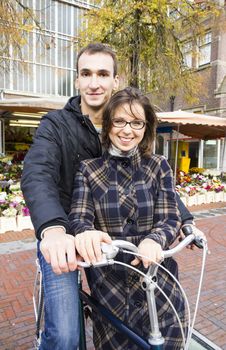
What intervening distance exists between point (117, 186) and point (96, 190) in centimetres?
11

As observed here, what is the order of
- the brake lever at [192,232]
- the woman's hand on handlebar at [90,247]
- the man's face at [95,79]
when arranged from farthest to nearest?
1. the man's face at [95,79]
2. the brake lever at [192,232]
3. the woman's hand on handlebar at [90,247]

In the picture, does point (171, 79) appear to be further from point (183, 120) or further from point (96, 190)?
point (96, 190)

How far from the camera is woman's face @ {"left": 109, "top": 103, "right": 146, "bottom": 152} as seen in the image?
1560mm

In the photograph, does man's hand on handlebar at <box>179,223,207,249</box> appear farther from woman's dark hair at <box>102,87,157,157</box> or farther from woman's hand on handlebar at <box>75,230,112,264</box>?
woman's hand on handlebar at <box>75,230,112,264</box>

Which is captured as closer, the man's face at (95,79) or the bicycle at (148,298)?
the bicycle at (148,298)

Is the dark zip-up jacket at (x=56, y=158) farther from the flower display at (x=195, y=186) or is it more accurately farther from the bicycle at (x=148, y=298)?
the flower display at (x=195, y=186)

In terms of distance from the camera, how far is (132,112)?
155cm

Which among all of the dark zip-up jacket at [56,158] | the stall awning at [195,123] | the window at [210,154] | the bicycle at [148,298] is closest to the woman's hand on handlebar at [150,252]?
the bicycle at [148,298]

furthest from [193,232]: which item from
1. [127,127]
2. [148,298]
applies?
[127,127]

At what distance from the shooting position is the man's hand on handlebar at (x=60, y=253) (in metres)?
1.10

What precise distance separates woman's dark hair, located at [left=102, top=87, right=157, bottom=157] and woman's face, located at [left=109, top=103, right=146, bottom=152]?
16 mm

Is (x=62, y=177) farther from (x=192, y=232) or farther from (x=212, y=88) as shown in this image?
(x=212, y=88)

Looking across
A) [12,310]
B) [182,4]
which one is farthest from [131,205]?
[182,4]

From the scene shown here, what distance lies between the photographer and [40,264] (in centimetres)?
169
